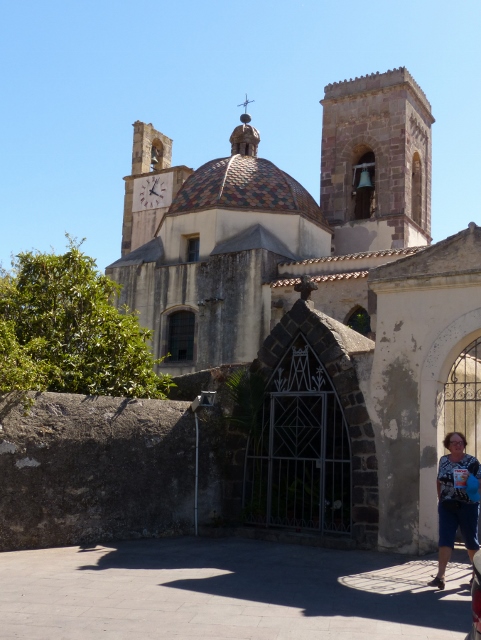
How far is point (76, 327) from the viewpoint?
11039 millimetres

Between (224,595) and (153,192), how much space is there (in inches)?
1160

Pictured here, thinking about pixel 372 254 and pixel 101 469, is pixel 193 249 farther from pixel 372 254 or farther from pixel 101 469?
pixel 101 469

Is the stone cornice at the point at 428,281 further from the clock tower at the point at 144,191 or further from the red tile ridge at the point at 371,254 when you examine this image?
the clock tower at the point at 144,191

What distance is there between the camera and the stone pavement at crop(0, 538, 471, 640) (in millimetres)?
5164

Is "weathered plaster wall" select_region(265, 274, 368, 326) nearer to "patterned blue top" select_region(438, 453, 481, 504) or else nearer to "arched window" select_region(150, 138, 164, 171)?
"patterned blue top" select_region(438, 453, 481, 504)

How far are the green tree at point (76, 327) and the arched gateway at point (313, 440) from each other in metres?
1.97

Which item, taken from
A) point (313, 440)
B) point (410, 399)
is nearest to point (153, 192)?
point (313, 440)

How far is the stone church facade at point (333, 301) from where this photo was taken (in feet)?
28.6

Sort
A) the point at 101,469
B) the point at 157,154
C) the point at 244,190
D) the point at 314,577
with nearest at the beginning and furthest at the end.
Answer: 1. the point at 314,577
2. the point at 101,469
3. the point at 244,190
4. the point at 157,154

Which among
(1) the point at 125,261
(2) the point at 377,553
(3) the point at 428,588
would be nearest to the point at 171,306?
(1) the point at 125,261

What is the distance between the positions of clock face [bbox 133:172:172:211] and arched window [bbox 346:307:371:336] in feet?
52.0

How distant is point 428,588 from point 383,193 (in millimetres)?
21718

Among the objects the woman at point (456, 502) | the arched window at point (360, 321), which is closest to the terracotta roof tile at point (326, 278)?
the arched window at point (360, 321)

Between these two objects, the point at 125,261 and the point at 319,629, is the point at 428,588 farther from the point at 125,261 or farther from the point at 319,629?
the point at 125,261
